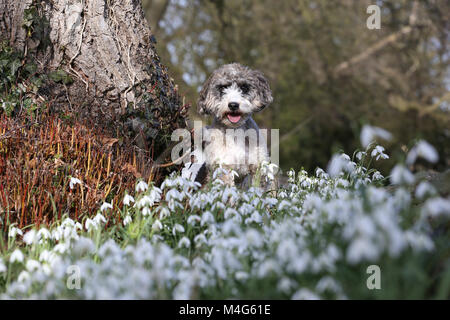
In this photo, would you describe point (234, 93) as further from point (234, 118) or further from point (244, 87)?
point (234, 118)

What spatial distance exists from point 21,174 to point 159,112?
194 centimetres

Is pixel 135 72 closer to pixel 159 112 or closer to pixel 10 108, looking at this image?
pixel 159 112

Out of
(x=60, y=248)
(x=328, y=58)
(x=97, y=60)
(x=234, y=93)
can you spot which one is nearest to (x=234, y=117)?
(x=234, y=93)

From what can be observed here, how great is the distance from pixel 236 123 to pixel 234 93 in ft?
1.16

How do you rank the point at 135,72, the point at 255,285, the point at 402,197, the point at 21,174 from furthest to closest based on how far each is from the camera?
the point at 135,72, the point at 21,174, the point at 255,285, the point at 402,197

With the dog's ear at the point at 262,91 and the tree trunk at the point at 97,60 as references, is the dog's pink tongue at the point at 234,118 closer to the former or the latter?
the dog's ear at the point at 262,91

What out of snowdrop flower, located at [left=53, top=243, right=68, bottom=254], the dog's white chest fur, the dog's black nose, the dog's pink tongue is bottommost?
snowdrop flower, located at [left=53, top=243, right=68, bottom=254]

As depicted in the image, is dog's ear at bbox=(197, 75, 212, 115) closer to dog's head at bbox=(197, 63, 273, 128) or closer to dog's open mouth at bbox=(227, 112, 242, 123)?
dog's head at bbox=(197, 63, 273, 128)

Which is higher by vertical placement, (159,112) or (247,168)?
(159,112)

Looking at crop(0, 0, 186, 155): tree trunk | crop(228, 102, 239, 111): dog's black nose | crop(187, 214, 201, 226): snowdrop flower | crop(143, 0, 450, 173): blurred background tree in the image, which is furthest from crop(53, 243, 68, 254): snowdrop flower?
crop(143, 0, 450, 173): blurred background tree

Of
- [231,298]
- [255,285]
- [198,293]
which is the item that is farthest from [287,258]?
[198,293]

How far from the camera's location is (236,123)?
207 inches

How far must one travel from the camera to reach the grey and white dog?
17.5ft
